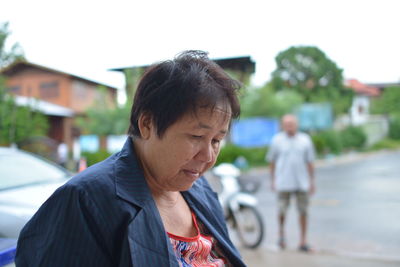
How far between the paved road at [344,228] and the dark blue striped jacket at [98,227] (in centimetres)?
350

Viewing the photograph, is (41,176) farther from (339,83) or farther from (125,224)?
(339,83)

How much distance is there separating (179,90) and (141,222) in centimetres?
43

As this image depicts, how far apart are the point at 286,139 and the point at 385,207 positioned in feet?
12.1

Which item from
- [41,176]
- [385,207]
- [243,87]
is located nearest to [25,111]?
[41,176]

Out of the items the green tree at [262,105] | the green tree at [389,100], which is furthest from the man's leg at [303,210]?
the green tree at [262,105]

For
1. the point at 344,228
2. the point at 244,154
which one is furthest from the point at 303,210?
the point at 244,154

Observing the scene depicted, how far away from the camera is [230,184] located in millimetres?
5426

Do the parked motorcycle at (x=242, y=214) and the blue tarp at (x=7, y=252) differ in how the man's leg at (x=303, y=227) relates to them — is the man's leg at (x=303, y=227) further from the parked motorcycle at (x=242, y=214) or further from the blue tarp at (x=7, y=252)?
the blue tarp at (x=7, y=252)

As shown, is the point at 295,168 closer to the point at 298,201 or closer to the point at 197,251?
the point at 298,201

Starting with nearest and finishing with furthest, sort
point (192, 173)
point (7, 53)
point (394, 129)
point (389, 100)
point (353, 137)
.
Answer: point (192, 173), point (7, 53), point (389, 100), point (353, 137), point (394, 129)

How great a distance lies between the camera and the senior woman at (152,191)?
115cm

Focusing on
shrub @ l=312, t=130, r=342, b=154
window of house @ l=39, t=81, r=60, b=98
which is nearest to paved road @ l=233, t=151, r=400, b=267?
window of house @ l=39, t=81, r=60, b=98

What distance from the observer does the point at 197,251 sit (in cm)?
148

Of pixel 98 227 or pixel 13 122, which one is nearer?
pixel 98 227
